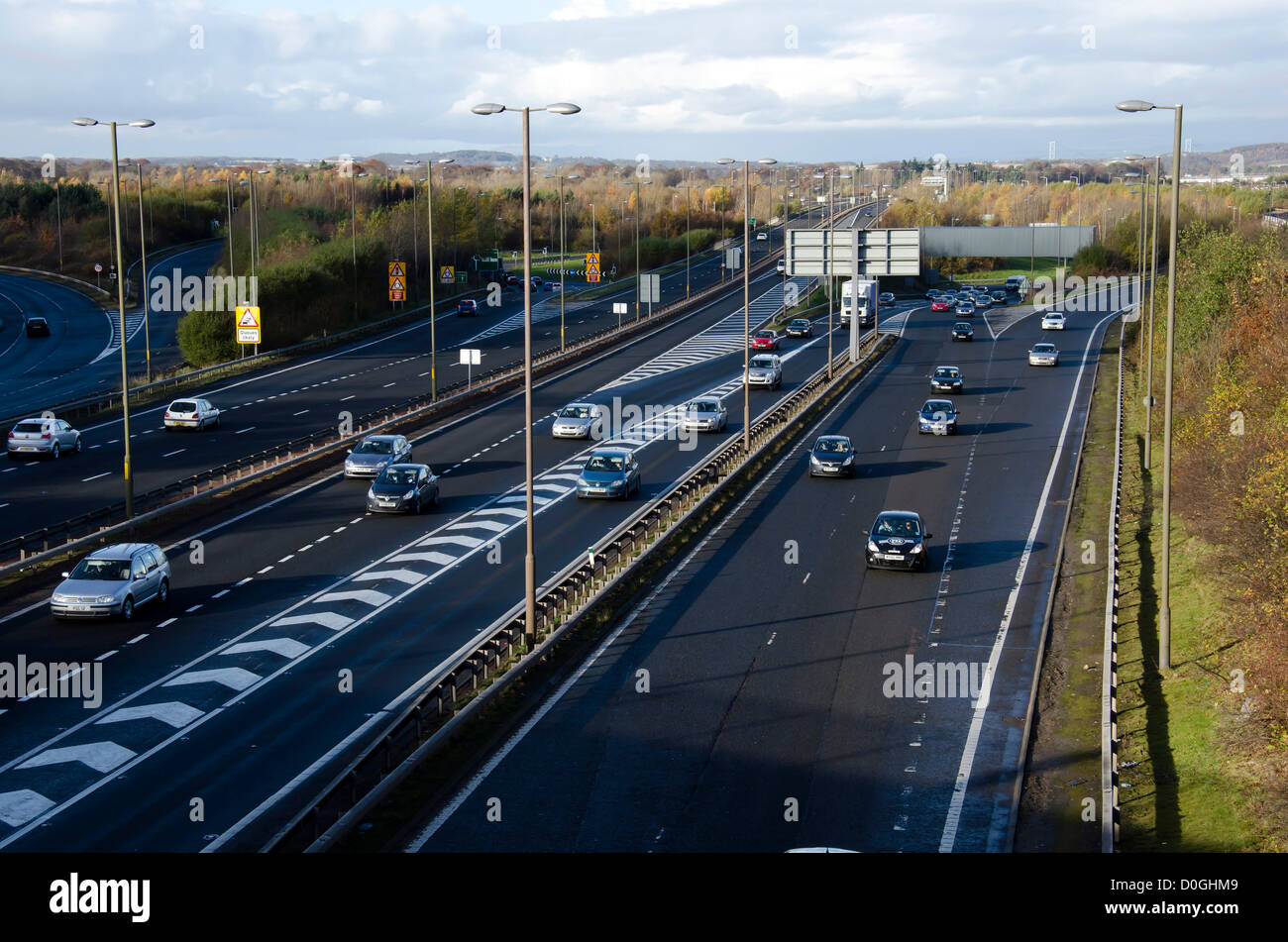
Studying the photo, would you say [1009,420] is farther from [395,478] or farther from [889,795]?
[889,795]

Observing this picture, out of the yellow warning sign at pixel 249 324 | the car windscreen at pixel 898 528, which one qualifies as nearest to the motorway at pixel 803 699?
the car windscreen at pixel 898 528

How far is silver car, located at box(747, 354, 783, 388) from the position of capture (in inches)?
2539

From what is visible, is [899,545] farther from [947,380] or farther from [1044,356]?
[1044,356]

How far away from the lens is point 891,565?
32.9 metres

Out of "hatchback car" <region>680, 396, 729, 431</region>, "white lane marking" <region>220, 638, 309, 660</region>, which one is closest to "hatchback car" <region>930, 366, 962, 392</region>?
→ "hatchback car" <region>680, 396, 729, 431</region>

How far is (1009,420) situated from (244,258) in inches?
2073

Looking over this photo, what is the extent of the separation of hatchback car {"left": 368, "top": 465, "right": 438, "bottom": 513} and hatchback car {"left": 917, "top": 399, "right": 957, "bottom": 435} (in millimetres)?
21110

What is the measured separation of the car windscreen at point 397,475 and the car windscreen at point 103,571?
1108 cm

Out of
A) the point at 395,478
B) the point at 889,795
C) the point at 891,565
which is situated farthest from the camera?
the point at 395,478

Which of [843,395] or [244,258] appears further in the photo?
[244,258]

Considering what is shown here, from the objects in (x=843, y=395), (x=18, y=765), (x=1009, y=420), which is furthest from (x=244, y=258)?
(x=18, y=765)

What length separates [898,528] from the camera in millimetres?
33438

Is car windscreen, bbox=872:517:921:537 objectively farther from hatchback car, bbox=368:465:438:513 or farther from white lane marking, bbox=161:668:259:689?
white lane marking, bbox=161:668:259:689
